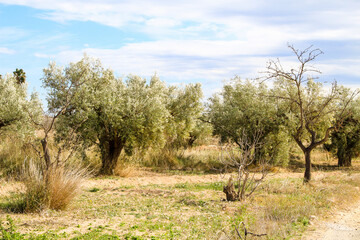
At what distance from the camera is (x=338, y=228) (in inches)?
333

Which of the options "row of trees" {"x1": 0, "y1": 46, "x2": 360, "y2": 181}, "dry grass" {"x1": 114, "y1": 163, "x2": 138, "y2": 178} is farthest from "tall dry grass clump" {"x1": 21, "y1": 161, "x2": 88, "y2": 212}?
"dry grass" {"x1": 114, "y1": 163, "x2": 138, "y2": 178}

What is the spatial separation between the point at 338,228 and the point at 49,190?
699 centimetres

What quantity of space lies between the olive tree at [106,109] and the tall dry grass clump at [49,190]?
6.22m

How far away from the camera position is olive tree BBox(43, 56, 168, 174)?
15.4m

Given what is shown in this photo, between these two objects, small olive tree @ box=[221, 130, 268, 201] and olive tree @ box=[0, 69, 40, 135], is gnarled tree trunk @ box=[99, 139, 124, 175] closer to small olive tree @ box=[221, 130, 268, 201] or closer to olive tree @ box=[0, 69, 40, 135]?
olive tree @ box=[0, 69, 40, 135]

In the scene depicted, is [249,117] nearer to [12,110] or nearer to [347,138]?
[347,138]

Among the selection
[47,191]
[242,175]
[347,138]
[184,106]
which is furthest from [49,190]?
[347,138]

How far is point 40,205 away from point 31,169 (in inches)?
40.8

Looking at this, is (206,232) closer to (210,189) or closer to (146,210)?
(146,210)

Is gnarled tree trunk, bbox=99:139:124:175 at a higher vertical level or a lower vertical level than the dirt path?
higher

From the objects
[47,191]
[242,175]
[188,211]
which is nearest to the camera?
[47,191]

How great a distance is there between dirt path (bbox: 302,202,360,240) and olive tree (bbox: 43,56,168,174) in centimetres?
868

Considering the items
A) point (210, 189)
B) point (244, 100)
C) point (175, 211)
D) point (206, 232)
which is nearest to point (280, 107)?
point (244, 100)

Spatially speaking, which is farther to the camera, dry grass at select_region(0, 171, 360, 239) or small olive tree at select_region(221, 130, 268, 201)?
small olive tree at select_region(221, 130, 268, 201)
